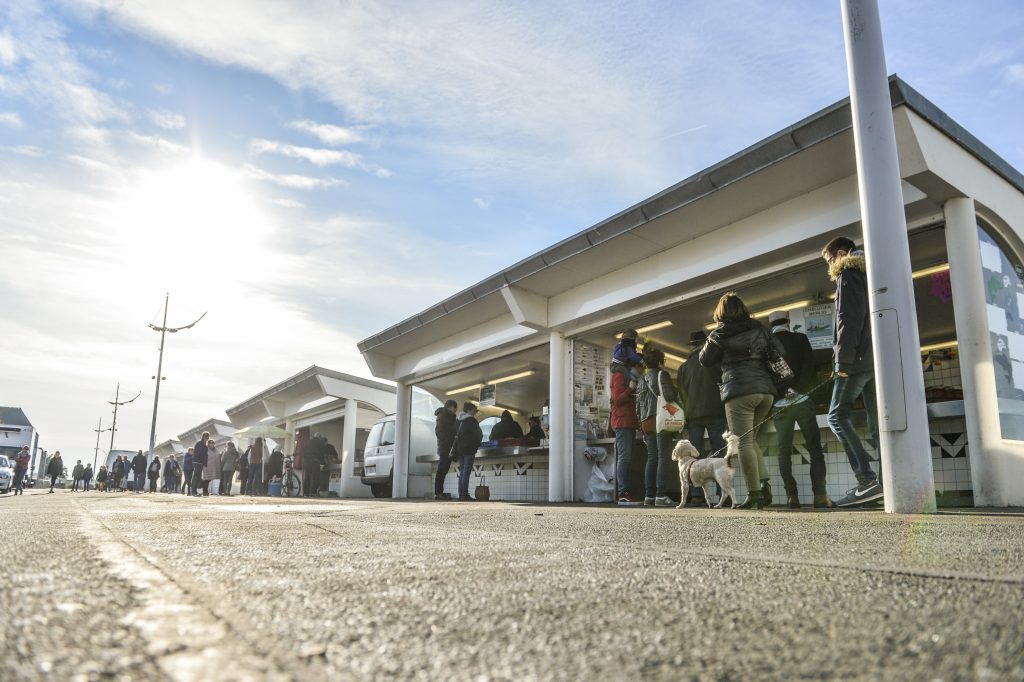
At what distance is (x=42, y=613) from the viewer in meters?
1.16

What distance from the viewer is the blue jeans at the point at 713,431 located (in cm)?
729

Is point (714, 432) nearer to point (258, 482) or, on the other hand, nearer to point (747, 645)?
point (747, 645)

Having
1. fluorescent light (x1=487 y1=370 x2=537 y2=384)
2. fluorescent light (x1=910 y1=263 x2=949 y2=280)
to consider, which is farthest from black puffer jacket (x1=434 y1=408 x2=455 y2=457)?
fluorescent light (x1=910 y1=263 x2=949 y2=280)

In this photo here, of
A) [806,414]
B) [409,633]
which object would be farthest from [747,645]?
[806,414]

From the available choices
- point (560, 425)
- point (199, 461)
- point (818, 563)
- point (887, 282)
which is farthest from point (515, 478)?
point (199, 461)

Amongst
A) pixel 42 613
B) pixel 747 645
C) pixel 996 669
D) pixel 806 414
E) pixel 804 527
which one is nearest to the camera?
pixel 996 669

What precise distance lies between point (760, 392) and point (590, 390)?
5.09 metres

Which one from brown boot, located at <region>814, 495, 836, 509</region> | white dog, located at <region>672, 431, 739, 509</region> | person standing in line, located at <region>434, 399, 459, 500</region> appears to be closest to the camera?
white dog, located at <region>672, 431, 739, 509</region>

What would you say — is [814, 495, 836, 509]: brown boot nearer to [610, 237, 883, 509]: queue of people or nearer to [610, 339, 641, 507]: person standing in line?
[610, 237, 883, 509]: queue of people

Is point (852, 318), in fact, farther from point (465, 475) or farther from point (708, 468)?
point (465, 475)

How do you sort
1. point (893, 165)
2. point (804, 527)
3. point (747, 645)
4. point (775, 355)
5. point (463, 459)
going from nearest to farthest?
point (747, 645)
point (804, 527)
point (893, 165)
point (775, 355)
point (463, 459)

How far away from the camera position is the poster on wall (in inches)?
425

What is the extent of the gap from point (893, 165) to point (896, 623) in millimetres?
4563

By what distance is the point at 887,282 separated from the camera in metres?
4.70
